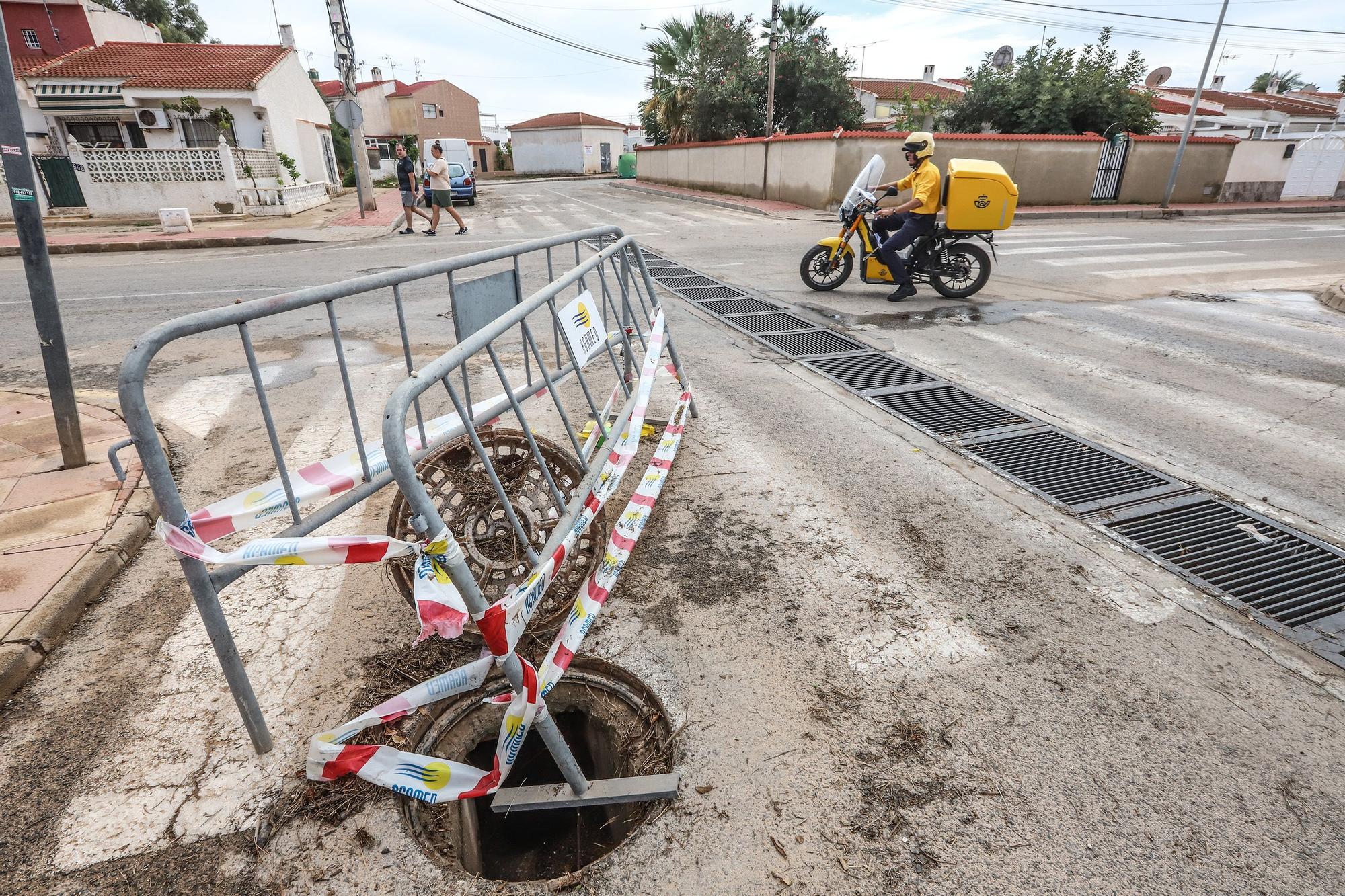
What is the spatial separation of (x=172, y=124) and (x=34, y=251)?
2935 cm

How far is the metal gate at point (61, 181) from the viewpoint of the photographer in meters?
20.3

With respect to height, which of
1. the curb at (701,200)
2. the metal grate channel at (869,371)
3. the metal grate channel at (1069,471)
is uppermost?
the metal grate channel at (1069,471)

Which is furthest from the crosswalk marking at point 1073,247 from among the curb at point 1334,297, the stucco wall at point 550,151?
the stucco wall at point 550,151

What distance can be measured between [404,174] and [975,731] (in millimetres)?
18476

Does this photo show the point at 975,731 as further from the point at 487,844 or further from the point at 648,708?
the point at 487,844

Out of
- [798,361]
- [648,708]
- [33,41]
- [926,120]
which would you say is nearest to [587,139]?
[33,41]

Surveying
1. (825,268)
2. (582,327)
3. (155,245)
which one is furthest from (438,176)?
(582,327)

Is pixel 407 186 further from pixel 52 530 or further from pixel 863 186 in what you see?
pixel 52 530

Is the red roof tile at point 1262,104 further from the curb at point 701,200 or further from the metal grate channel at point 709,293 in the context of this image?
the metal grate channel at point 709,293

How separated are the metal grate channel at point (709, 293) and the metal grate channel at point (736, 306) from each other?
214mm

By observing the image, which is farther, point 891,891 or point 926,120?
point 926,120

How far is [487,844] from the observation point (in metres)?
2.69

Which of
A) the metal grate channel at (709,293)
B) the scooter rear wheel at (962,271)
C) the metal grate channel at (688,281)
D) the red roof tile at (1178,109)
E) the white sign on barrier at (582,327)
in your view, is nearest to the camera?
the white sign on barrier at (582,327)

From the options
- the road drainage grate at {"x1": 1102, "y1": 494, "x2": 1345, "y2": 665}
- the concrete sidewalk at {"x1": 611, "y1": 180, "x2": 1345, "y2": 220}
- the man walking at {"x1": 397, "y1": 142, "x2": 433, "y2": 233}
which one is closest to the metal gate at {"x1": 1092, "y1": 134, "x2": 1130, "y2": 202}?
the concrete sidewalk at {"x1": 611, "y1": 180, "x2": 1345, "y2": 220}
